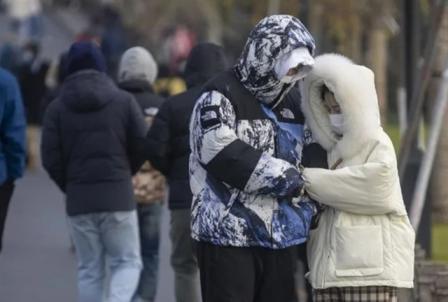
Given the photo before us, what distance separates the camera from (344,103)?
6.78 metres

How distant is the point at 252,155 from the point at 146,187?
3.84 meters

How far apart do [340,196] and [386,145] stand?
0.30 m

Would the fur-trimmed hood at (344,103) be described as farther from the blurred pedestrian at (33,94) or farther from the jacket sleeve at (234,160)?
the blurred pedestrian at (33,94)

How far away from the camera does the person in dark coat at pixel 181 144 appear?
30.1 ft

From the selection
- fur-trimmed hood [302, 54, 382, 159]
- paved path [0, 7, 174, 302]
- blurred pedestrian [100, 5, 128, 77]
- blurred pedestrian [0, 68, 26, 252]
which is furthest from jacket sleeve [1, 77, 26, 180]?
blurred pedestrian [100, 5, 128, 77]

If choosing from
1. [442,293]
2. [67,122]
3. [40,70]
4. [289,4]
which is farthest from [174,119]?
[289,4]

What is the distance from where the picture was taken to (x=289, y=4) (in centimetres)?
2691

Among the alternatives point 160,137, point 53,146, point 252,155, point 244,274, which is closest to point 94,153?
point 53,146

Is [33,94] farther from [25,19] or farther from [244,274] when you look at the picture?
[244,274]

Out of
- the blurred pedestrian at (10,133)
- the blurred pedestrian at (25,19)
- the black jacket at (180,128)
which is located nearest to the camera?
the black jacket at (180,128)

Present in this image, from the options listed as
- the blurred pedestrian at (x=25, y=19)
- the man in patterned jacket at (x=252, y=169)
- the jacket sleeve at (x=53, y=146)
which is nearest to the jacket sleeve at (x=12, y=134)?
the jacket sleeve at (x=53, y=146)

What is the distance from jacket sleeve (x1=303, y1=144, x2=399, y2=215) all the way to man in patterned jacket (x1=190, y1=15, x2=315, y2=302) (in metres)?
0.10

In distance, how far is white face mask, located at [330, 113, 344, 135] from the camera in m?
6.84

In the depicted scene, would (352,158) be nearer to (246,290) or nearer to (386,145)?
(386,145)
